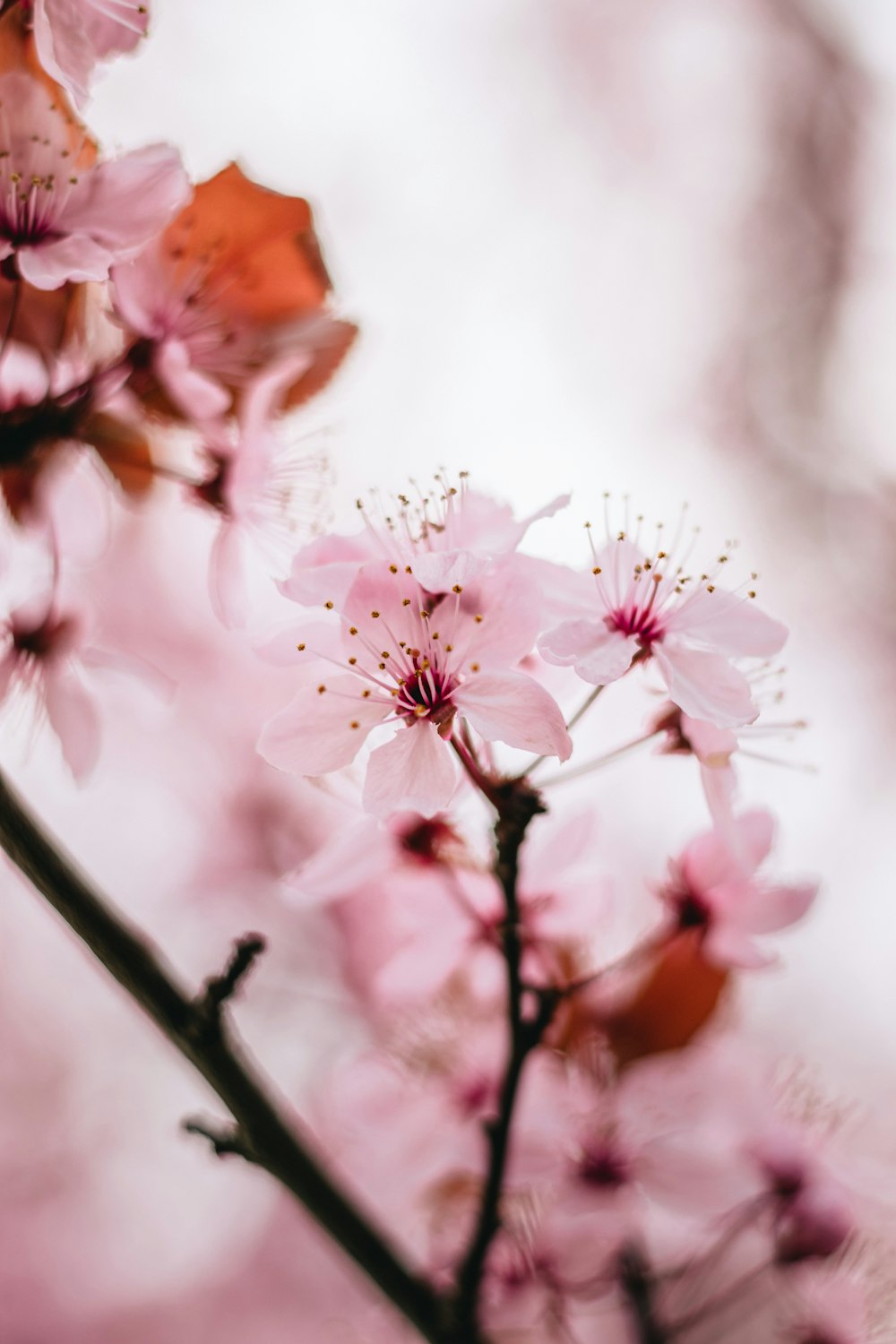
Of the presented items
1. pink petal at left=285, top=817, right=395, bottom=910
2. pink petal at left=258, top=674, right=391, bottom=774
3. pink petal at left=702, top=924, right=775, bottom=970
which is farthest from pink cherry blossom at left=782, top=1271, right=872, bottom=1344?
pink petal at left=258, top=674, right=391, bottom=774

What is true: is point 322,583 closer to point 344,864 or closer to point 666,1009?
point 344,864

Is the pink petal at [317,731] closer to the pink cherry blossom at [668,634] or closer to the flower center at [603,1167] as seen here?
the pink cherry blossom at [668,634]

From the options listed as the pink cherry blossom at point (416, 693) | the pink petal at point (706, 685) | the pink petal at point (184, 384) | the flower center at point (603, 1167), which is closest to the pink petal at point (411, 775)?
the pink cherry blossom at point (416, 693)

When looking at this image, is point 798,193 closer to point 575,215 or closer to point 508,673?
point 575,215

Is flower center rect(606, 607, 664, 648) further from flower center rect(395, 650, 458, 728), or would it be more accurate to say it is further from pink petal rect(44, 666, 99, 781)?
pink petal rect(44, 666, 99, 781)

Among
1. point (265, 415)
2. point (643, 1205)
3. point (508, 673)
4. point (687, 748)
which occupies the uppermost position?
point (265, 415)

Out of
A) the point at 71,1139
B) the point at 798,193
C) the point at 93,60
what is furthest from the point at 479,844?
the point at 798,193
